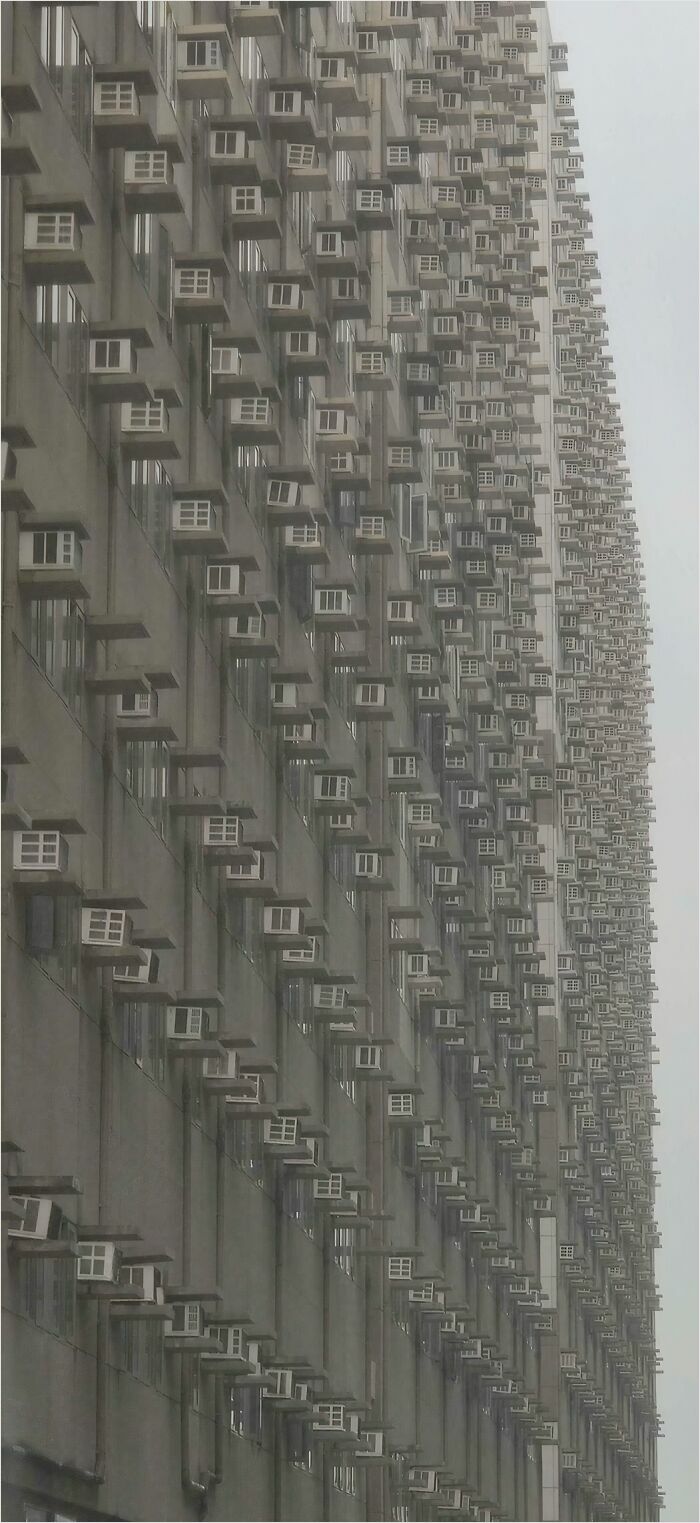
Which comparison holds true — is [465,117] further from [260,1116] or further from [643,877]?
[643,877]

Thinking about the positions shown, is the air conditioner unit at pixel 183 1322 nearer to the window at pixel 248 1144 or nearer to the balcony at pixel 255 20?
the window at pixel 248 1144

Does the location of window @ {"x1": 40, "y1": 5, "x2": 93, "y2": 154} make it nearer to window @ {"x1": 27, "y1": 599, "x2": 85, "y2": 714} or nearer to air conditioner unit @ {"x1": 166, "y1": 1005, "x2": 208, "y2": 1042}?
window @ {"x1": 27, "y1": 599, "x2": 85, "y2": 714}

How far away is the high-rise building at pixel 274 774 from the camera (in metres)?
22.9

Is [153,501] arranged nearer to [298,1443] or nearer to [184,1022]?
[184,1022]

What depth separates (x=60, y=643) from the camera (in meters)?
23.5

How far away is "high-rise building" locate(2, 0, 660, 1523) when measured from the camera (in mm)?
22922

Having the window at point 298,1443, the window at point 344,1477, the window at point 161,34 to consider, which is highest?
the window at point 161,34

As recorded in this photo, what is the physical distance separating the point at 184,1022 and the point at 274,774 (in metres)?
7.56

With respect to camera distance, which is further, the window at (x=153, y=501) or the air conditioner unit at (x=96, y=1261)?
the window at (x=153, y=501)

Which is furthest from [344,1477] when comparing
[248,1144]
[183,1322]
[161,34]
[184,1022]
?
[161,34]

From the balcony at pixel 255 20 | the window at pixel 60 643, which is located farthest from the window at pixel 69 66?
the balcony at pixel 255 20

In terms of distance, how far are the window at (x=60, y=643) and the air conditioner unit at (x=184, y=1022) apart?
4728mm

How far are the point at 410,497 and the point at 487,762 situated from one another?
39.3ft

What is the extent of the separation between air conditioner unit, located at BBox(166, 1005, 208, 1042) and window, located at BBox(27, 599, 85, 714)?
4.73 metres
